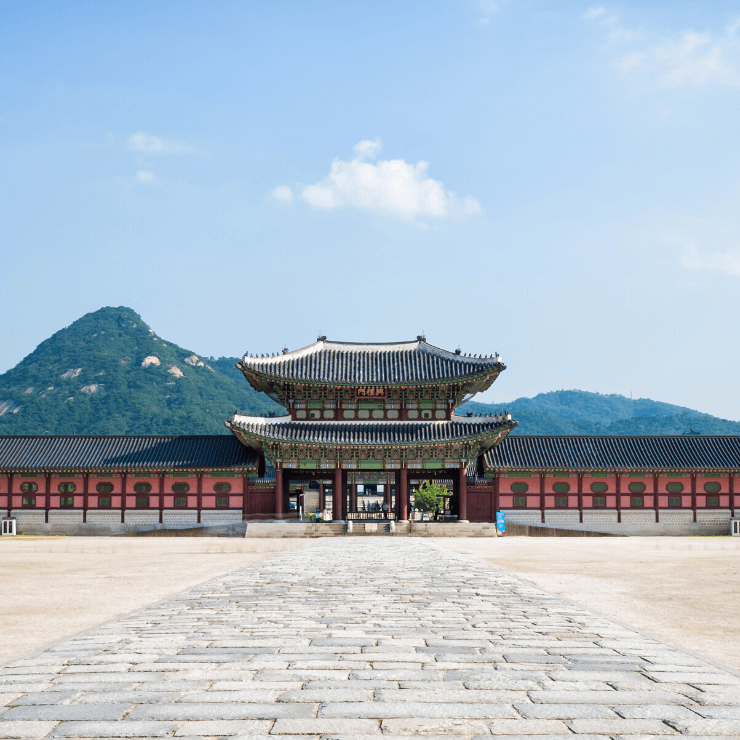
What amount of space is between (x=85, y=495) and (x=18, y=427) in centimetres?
10097

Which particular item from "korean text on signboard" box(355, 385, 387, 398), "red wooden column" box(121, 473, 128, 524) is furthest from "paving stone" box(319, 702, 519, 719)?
"red wooden column" box(121, 473, 128, 524)

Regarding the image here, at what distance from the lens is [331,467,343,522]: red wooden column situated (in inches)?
1529

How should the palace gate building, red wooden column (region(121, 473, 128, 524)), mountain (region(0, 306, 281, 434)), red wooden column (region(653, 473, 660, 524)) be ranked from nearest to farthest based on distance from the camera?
the palace gate building < red wooden column (region(121, 473, 128, 524)) < red wooden column (region(653, 473, 660, 524)) < mountain (region(0, 306, 281, 434))

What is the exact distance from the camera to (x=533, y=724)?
4605 mm

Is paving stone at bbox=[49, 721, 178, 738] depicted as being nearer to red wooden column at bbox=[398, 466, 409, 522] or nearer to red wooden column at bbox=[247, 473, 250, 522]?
red wooden column at bbox=[398, 466, 409, 522]

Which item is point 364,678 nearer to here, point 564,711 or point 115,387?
point 564,711

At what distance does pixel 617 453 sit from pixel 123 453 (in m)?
27.3

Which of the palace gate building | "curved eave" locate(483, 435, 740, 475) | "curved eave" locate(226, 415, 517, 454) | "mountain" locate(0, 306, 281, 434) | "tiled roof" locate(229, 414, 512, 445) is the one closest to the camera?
"curved eave" locate(226, 415, 517, 454)

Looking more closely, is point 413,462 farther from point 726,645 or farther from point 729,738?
point 729,738

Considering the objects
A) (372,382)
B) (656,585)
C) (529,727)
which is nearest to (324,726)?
(529,727)

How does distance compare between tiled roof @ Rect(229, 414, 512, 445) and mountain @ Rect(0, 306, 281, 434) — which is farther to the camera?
mountain @ Rect(0, 306, 281, 434)

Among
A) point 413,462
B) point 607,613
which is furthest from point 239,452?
point 607,613

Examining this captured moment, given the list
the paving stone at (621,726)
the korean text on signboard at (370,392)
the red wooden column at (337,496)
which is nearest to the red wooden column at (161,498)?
the red wooden column at (337,496)

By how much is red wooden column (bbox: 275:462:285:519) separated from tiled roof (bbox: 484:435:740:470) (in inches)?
439
